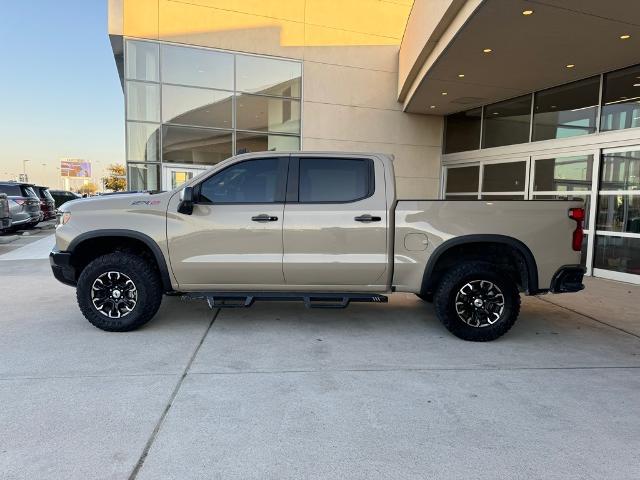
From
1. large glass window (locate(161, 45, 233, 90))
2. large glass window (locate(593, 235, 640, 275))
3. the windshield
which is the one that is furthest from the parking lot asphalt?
the windshield

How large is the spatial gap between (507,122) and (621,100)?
3.15 metres

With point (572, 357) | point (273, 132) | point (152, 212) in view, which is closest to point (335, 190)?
point (152, 212)

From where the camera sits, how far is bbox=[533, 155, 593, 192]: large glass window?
30.9 feet

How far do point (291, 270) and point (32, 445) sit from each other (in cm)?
271

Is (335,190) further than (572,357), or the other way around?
(335,190)

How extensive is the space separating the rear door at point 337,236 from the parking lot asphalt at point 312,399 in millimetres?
700

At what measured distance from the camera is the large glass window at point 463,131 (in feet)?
42.9

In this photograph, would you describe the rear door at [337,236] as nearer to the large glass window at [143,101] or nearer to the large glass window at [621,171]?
the large glass window at [621,171]

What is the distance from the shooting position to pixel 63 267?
4906 millimetres

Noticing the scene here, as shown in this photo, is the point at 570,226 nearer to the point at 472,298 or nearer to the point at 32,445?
the point at 472,298

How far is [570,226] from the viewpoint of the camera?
4758 mm

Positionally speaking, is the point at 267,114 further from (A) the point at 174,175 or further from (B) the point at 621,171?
(B) the point at 621,171

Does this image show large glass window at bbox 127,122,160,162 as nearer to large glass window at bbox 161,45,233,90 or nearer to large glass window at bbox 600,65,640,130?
large glass window at bbox 161,45,233,90

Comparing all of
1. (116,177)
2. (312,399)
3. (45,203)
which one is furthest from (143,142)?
(116,177)
